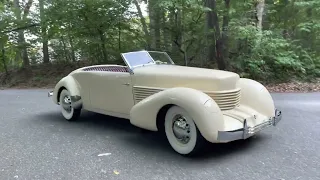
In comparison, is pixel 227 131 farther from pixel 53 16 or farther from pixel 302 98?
pixel 53 16

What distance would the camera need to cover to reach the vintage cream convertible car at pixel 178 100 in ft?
11.3

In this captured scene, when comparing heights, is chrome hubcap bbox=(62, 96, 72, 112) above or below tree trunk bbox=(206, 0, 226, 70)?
below

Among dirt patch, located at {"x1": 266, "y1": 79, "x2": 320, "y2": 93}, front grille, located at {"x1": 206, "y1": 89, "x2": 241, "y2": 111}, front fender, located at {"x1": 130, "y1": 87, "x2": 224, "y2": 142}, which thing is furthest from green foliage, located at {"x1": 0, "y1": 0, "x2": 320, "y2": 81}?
front fender, located at {"x1": 130, "y1": 87, "x2": 224, "y2": 142}

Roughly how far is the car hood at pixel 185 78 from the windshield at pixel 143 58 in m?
0.22

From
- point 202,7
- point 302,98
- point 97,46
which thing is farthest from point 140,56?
point 97,46

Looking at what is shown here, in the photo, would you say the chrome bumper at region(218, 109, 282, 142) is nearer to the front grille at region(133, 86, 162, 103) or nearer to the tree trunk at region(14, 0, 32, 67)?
the front grille at region(133, 86, 162, 103)

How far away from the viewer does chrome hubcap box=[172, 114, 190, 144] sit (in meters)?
3.64

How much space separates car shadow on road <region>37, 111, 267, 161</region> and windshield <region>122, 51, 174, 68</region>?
1.08m

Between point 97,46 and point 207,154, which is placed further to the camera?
point 97,46

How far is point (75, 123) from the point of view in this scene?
17.6ft

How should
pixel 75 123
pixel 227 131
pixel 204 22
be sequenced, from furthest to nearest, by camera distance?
pixel 204 22 < pixel 75 123 < pixel 227 131

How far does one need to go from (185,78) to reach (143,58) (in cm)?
112

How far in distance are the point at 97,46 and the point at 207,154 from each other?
32.7 ft

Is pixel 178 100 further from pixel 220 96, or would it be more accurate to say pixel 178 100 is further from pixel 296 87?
pixel 296 87
